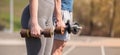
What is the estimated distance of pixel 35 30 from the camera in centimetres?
311

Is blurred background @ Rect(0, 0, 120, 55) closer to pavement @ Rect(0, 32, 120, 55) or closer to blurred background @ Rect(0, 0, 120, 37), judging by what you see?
blurred background @ Rect(0, 0, 120, 37)

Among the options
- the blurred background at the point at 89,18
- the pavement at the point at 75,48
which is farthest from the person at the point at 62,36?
the blurred background at the point at 89,18

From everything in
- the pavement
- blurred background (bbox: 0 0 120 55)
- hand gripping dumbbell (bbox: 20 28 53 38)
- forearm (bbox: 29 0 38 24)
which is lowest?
the pavement

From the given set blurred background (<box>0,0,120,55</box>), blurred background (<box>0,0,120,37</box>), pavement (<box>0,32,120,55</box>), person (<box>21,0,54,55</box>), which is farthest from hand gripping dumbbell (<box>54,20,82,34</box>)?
blurred background (<box>0,0,120,37</box>)

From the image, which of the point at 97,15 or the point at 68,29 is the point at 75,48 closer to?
the point at 97,15

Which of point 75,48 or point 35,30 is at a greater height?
point 35,30

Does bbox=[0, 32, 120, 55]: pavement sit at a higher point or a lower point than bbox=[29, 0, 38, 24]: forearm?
lower

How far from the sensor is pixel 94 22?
12.9m

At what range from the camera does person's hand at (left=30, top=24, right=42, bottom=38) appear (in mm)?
3100

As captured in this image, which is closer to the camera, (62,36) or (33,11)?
(33,11)

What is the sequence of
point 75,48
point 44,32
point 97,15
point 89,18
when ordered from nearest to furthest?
point 44,32 → point 75,48 → point 97,15 → point 89,18

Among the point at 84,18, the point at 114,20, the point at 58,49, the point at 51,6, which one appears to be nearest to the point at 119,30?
the point at 114,20

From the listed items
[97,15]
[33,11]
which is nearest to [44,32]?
[33,11]

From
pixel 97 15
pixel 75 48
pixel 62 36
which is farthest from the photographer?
pixel 97 15
